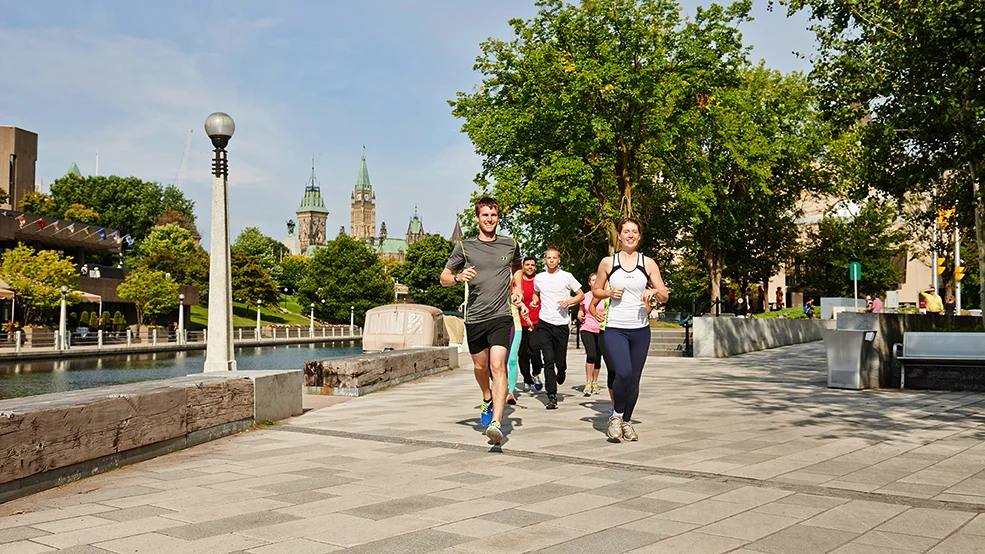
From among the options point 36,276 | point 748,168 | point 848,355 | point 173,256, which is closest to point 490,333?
point 848,355

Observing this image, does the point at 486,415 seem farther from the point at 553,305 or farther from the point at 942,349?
the point at 942,349

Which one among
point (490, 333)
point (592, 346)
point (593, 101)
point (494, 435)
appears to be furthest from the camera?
point (593, 101)

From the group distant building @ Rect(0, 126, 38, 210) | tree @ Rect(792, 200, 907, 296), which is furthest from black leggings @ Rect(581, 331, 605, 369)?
distant building @ Rect(0, 126, 38, 210)

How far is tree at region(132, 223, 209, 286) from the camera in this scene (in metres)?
81.8

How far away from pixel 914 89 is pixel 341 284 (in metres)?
84.3

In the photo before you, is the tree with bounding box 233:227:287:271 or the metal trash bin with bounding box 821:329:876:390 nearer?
the metal trash bin with bounding box 821:329:876:390

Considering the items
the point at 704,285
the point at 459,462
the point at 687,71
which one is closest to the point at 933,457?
the point at 459,462

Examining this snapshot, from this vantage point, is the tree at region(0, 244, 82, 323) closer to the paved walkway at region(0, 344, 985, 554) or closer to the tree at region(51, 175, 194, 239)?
the tree at region(51, 175, 194, 239)

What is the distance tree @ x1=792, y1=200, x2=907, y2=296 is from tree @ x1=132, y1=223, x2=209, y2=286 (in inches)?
2167

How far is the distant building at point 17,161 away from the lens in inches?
3250

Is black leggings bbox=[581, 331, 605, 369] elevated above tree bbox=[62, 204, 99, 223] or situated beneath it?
situated beneath

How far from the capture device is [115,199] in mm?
95812

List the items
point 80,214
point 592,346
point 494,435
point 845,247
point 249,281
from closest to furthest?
point 494,435, point 592,346, point 845,247, point 80,214, point 249,281

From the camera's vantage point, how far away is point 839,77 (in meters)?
18.2
